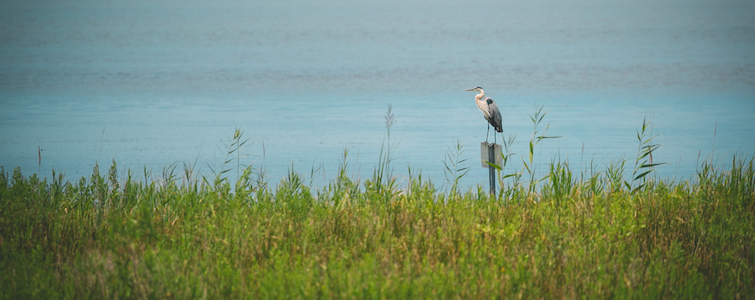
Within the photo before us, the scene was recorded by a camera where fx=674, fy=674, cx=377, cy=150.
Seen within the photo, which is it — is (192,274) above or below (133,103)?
below

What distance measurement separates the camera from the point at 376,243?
4.30 metres

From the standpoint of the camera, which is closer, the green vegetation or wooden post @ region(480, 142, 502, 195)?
the green vegetation

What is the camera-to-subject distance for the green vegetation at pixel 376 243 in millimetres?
3555

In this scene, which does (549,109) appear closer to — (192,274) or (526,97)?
(526,97)

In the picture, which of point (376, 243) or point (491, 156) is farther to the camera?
point (491, 156)

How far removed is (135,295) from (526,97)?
1410 cm

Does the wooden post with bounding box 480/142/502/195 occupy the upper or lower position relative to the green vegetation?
upper

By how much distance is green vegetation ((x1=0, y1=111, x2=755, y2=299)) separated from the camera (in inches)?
140

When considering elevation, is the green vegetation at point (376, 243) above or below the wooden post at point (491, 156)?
below

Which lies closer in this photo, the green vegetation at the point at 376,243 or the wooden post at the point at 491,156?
the green vegetation at the point at 376,243

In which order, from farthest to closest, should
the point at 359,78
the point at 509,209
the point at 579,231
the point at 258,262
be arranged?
the point at 359,78, the point at 509,209, the point at 579,231, the point at 258,262

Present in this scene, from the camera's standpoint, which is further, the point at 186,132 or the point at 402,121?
the point at 402,121

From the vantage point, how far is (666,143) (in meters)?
10.8

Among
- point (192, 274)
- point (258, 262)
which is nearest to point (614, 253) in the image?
point (258, 262)
